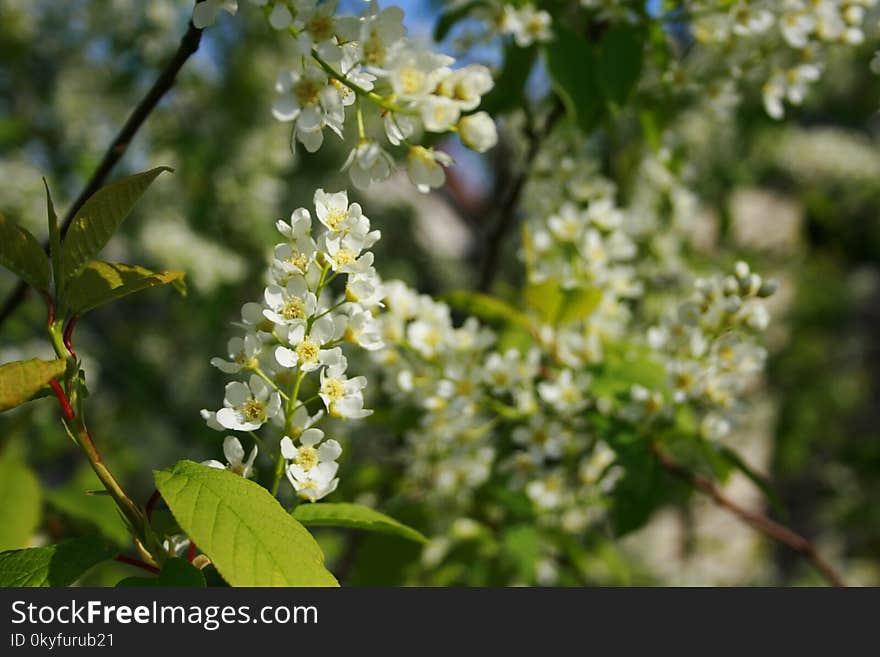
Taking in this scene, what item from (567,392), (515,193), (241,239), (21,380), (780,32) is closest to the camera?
(21,380)

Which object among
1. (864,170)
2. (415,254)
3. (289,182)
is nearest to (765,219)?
(864,170)

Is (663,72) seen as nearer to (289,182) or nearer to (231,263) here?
(231,263)

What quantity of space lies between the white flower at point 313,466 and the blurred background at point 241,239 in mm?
867

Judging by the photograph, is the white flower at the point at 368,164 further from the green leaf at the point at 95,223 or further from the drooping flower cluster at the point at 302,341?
the green leaf at the point at 95,223

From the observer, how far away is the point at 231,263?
301cm

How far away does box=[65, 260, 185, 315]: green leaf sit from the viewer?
0.79m

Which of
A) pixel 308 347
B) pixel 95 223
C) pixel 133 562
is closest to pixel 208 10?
pixel 95 223

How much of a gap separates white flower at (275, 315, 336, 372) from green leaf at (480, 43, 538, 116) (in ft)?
3.00

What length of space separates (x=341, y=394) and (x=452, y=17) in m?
1.09

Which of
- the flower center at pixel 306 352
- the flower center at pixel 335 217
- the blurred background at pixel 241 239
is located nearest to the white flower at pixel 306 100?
the flower center at pixel 335 217

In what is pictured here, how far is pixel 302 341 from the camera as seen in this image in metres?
0.84

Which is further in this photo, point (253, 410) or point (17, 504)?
point (17, 504)

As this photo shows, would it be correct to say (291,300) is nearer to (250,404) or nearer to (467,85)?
(250,404)

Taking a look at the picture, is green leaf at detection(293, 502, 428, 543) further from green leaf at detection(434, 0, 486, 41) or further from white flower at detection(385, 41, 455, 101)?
green leaf at detection(434, 0, 486, 41)
